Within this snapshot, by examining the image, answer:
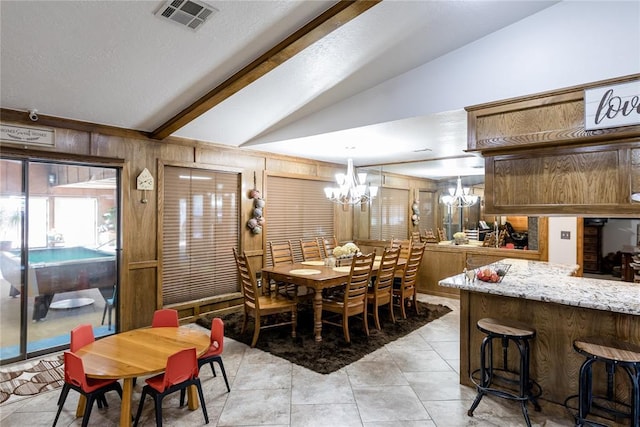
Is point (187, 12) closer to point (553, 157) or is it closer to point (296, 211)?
point (553, 157)

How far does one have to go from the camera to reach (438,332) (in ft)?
14.6

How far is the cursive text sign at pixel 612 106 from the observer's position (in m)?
2.54

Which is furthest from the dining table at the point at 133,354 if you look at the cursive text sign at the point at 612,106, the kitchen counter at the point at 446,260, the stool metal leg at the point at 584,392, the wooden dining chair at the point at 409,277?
the kitchen counter at the point at 446,260

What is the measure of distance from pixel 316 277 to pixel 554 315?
2288mm

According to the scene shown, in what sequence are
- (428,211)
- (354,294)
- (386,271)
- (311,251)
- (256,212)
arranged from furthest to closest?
(428,211)
(311,251)
(256,212)
(386,271)
(354,294)

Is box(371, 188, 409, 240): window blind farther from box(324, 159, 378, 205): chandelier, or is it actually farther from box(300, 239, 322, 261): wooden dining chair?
box(324, 159, 378, 205): chandelier

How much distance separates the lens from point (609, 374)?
2.33 meters

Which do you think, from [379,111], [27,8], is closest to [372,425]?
[379,111]

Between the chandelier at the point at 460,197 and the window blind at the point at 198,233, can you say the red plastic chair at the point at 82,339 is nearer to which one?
the window blind at the point at 198,233

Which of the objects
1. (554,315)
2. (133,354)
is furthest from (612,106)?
(133,354)

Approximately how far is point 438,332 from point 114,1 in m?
4.63

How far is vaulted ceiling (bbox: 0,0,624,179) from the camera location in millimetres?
2697

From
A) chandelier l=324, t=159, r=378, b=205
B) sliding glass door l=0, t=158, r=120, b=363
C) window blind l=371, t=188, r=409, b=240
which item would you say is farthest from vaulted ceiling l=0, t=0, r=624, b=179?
window blind l=371, t=188, r=409, b=240

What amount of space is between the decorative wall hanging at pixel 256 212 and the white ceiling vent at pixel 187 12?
3132 millimetres
